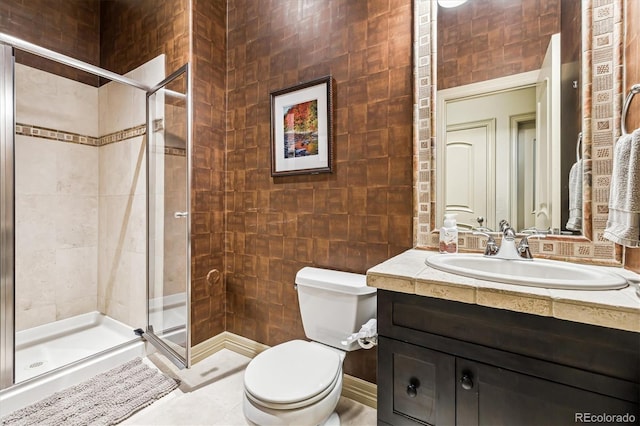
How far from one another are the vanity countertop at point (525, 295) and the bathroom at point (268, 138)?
17.3 inches

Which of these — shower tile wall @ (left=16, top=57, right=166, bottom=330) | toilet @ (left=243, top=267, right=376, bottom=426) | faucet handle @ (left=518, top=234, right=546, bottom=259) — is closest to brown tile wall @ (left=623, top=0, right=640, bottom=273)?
faucet handle @ (left=518, top=234, right=546, bottom=259)

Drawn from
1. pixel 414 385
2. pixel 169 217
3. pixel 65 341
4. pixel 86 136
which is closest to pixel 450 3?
pixel 414 385

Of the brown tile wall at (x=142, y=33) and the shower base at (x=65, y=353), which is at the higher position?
the brown tile wall at (x=142, y=33)

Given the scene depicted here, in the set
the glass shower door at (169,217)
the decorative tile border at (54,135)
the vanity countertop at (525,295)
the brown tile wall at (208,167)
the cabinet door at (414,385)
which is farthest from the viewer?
the decorative tile border at (54,135)

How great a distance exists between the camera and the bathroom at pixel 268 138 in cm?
146

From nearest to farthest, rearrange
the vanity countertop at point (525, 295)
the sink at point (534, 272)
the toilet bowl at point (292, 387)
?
the vanity countertop at point (525, 295)
the sink at point (534, 272)
the toilet bowl at point (292, 387)

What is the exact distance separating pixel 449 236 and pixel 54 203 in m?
2.82

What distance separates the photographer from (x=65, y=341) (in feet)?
7.18

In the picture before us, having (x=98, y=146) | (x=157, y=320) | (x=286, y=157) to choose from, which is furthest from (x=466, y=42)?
(x=98, y=146)

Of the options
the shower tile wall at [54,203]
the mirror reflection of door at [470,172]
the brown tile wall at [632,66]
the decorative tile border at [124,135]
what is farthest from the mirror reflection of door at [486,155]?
the shower tile wall at [54,203]

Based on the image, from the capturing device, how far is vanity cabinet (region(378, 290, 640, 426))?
2.34 feet

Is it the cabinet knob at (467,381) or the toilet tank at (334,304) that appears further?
the toilet tank at (334,304)

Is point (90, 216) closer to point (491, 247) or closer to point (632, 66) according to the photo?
point (491, 247)

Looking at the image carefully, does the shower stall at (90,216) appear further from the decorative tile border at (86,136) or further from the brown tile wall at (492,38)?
the brown tile wall at (492,38)
